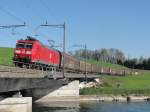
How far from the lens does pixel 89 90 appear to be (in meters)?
115

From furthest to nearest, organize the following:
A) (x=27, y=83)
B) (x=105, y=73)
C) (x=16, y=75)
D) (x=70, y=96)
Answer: (x=105, y=73)
(x=70, y=96)
(x=27, y=83)
(x=16, y=75)

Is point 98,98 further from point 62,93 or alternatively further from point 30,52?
point 30,52

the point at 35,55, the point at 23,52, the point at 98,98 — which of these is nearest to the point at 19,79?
the point at 23,52

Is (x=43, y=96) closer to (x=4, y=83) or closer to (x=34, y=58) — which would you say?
(x=34, y=58)

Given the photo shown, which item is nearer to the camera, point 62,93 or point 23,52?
point 23,52

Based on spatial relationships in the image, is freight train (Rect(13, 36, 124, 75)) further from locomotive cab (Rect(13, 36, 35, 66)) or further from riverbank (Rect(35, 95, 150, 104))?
riverbank (Rect(35, 95, 150, 104))

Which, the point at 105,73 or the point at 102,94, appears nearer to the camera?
the point at 102,94

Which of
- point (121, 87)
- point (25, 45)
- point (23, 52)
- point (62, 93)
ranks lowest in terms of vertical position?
point (62, 93)

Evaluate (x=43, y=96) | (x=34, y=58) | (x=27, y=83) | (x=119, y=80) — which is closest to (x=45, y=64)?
(x=34, y=58)

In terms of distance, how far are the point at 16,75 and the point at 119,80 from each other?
10321 cm

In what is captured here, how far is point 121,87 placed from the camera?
13412 cm

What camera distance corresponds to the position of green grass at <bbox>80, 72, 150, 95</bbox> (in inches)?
4563

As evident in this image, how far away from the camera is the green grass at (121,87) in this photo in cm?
11589

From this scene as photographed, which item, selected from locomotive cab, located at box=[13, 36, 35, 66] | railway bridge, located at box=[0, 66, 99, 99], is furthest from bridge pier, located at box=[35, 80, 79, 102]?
locomotive cab, located at box=[13, 36, 35, 66]
